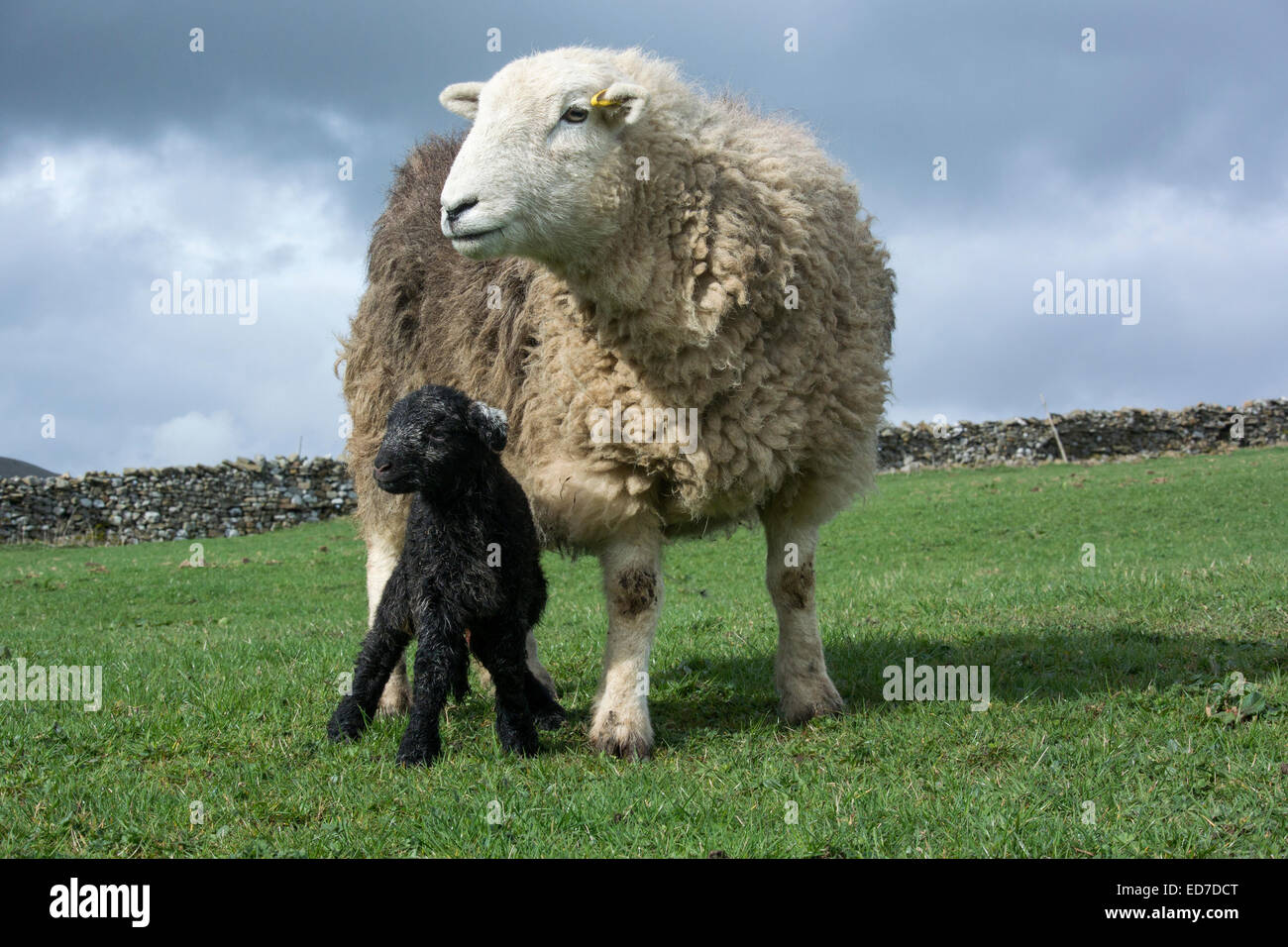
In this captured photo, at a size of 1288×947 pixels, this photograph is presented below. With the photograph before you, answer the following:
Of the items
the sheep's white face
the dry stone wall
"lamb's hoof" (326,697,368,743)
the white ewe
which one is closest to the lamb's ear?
the white ewe

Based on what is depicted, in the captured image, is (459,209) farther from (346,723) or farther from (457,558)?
(346,723)

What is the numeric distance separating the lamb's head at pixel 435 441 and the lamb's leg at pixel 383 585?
1.67 meters

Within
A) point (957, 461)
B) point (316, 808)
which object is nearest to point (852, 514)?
point (957, 461)

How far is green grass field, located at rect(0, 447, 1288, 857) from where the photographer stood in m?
3.90

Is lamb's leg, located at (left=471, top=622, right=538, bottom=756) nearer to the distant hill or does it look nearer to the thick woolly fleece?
the thick woolly fleece

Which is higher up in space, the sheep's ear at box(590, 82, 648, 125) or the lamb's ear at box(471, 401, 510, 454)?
the sheep's ear at box(590, 82, 648, 125)

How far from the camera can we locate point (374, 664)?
5211mm

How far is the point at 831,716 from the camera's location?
216 inches

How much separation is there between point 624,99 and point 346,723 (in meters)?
3.32

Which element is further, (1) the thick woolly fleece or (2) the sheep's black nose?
(1) the thick woolly fleece

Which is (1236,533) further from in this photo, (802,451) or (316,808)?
(316,808)

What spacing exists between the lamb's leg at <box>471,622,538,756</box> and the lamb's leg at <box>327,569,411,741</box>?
44 centimetres
